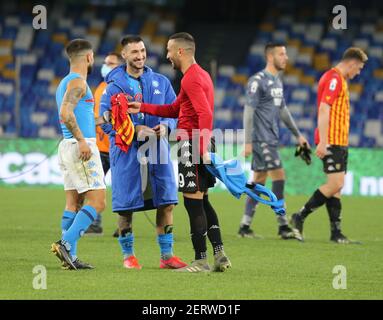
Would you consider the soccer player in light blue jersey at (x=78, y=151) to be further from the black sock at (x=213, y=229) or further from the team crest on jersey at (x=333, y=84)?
the team crest on jersey at (x=333, y=84)

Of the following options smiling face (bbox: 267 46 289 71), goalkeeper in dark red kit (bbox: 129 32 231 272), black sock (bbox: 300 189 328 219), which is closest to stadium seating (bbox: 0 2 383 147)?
smiling face (bbox: 267 46 289 71)

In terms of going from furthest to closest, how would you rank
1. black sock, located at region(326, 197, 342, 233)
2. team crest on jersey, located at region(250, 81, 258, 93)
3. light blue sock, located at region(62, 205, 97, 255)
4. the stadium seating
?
1. the stadium seating
2. team crest on jersey, located at region(250, 81, 258, 93)
3. black sock, located at region(326, 197, 342, 233)
4. light blue sock, located at region(62, 205, 97, 255)

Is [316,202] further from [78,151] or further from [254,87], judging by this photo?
[78,151]

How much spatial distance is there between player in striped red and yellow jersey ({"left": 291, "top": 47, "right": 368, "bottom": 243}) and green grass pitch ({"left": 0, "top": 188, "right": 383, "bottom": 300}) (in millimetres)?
510

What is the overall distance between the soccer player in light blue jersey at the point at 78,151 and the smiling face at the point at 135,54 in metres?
0.35

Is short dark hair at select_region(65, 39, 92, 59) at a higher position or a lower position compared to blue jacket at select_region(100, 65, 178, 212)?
higher

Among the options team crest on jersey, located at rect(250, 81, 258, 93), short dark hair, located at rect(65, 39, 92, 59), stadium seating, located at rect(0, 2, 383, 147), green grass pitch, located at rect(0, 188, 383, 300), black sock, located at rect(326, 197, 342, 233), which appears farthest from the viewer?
stadium seating, located at rect(0, 2, 383, 147)

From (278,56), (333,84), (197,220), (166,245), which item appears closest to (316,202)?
(333,84)

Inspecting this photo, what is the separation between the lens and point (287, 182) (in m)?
21.7

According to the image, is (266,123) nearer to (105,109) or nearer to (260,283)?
(105,109)

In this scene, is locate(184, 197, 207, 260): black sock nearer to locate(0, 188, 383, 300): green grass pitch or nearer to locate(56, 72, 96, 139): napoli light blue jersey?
locate(0, 188, 383, 300): green grass pitch

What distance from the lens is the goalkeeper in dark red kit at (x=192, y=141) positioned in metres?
8.92

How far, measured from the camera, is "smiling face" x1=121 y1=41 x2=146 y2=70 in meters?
9.59
